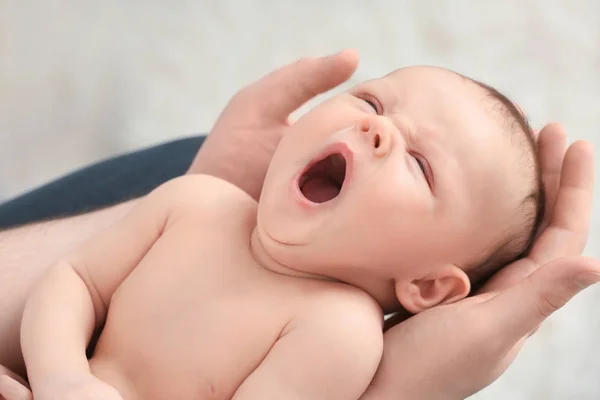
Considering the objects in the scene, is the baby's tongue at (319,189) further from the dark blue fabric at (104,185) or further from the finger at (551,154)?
the dark blue fabric at (104,185)

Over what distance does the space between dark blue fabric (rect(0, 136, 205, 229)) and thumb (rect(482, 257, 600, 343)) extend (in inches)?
29.4

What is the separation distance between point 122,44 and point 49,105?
0.23 meters

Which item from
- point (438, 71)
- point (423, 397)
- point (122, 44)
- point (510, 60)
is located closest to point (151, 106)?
point (122, 44)

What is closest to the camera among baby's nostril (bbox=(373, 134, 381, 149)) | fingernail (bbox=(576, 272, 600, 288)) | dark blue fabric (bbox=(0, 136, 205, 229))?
fingernail (bbox=(576, 272, 600, 288))

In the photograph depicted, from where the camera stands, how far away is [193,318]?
2.69 ft

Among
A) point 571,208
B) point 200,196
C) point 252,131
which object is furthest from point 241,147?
point 571,208

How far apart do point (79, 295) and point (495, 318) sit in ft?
1.51

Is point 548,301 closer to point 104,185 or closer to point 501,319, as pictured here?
point 501,319

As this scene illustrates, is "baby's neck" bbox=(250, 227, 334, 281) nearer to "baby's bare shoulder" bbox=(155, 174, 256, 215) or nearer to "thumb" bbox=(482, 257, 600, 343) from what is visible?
"baby's bare shoulder" bbox=(155, 174, 256, 215)

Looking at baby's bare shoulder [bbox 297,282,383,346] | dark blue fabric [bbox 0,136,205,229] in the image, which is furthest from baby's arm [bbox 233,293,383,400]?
dark blue fabric [bbox 0,136,205,229]

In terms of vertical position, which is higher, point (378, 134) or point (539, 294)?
point (378, 134)

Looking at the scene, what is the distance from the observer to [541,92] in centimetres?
163

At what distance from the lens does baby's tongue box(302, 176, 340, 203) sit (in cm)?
88

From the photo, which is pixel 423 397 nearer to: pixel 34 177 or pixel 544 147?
pixel 544 147
